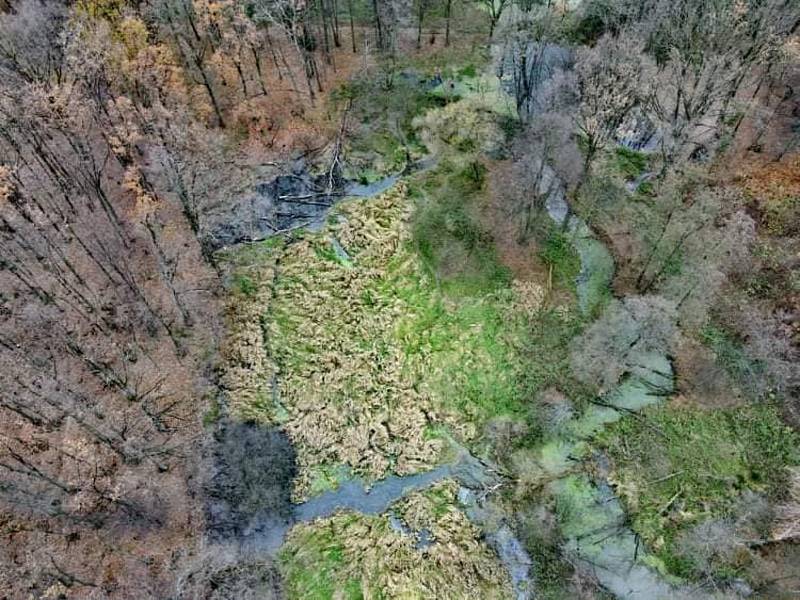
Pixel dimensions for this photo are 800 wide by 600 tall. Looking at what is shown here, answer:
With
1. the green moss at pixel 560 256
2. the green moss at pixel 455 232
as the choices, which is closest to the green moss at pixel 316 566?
the green moss at pixel 455 232

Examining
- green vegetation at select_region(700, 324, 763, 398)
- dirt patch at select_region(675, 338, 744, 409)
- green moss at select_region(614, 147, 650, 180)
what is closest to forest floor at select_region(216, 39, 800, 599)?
green moss at select_region(614, 147, 650, 180)

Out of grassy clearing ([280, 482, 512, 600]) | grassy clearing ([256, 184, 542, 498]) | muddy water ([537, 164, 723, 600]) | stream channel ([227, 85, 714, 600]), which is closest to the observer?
grassy clearing ([280, 482, 512, 600])

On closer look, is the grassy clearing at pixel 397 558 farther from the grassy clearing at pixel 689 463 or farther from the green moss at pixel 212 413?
the grassy clearing at pixel 689 463

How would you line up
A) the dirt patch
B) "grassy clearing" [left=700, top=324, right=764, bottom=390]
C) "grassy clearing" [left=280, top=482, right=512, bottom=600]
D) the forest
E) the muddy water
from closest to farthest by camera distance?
"grassy clearing" [left=280, top=482, right=512, bottom=600] < the muddy water < the forest < the dirt patch < "grassy clearing" [left=700, top=324, right=764, bottom=390]

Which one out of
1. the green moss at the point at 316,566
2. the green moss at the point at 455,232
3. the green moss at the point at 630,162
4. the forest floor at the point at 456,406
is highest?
the green moss at the point at 630,162

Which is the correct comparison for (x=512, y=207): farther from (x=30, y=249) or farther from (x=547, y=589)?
(x=30, y=249)

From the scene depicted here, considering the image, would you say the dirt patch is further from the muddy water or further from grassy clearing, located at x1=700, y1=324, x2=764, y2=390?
the muddy water

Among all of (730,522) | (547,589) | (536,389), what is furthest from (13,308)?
(730,522)
